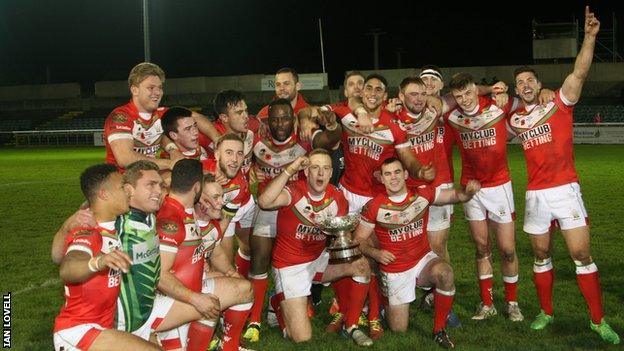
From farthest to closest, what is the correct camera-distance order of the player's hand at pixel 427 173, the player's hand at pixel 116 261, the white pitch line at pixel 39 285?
the white pitch line at pixel 39 285
the player's hand at pixel 427 173
the player's hand at pixel 116 261

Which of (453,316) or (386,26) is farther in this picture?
(386,26)

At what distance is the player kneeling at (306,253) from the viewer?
21.0 feet

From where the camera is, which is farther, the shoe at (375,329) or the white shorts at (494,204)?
the white shorts at (494,204)

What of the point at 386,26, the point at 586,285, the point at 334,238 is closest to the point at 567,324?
the point at 586,285

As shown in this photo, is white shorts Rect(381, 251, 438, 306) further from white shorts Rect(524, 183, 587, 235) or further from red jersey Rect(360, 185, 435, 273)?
white shorts Rect(524, 183, 587, 235)

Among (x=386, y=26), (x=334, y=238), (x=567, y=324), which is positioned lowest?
(x=567, y=324)

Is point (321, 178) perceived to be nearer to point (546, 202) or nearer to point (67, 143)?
point (546, 202)

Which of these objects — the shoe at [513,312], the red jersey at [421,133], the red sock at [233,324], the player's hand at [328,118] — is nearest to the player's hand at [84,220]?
the red sock at [233,324]

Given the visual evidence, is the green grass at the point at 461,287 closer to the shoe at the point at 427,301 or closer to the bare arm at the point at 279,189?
the shoe at the point at 427,301

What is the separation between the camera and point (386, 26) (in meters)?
61.3

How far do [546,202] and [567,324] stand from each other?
1163 millimetres

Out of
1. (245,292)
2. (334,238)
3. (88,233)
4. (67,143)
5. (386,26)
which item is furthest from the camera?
(386,26)

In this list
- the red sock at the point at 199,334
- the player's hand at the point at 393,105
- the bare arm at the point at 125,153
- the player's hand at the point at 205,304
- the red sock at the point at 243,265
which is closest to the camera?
the player's hand at the point at 205,304

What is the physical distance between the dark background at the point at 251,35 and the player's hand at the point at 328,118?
52.1 m
